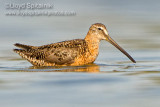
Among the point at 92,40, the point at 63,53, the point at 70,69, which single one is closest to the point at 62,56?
the point at 63,53

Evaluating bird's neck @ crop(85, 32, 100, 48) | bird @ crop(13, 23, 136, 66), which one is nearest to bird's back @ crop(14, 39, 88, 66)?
bird @ crop(13, 23, 136, 66)

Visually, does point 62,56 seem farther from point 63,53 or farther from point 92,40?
point 92,40

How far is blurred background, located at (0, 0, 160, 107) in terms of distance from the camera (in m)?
8.02

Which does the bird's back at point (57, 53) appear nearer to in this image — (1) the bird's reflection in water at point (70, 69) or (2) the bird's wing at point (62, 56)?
(2) the bird's wing at point (62, 56)

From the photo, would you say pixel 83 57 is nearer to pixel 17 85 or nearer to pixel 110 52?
pixel 110 52

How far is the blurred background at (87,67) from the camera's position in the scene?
26.3 feet

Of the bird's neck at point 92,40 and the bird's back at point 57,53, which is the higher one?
the bird's neck at point 92,40

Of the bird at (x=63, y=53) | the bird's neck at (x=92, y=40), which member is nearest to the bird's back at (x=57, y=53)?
the bird at (x=63, y=53)

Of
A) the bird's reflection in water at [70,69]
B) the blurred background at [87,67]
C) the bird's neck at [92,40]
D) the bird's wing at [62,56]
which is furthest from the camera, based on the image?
the bird's neck at [92,40]

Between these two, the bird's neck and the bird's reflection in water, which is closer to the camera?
the bird's reflection in water

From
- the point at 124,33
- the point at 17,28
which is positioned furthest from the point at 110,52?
the point at 17,28

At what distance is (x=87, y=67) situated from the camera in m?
11.1

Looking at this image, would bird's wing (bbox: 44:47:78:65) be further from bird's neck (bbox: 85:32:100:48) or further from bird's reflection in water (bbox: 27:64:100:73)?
bird's neck (bbox: 85:32:100:48)

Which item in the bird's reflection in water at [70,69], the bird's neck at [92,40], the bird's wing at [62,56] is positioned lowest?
the bird's reflection in water at [70,69]
